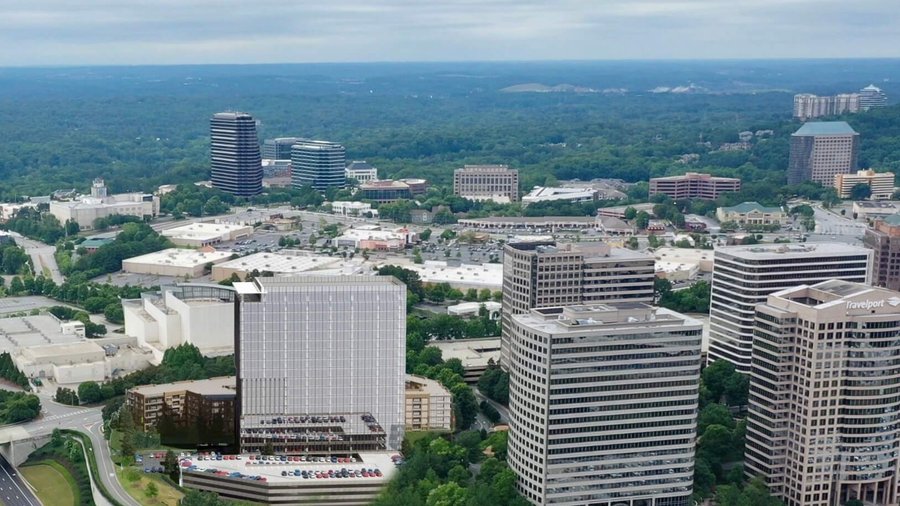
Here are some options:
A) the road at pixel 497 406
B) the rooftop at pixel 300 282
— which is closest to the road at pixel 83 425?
the rooftop at pixel 300 282

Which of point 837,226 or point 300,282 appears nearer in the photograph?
point 300,282

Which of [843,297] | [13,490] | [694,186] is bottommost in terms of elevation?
[13,490]

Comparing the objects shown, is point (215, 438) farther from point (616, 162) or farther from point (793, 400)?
point (616, 162)

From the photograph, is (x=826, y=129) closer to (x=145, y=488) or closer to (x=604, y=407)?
(x=604, y=407)

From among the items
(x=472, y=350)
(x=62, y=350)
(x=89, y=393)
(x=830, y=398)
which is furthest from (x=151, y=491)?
(x=830, y=398)

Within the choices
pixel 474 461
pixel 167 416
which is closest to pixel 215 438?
pixel 167 416

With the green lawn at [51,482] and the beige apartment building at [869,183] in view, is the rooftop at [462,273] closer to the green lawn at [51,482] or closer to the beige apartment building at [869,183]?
the green lawn at [51,482]
